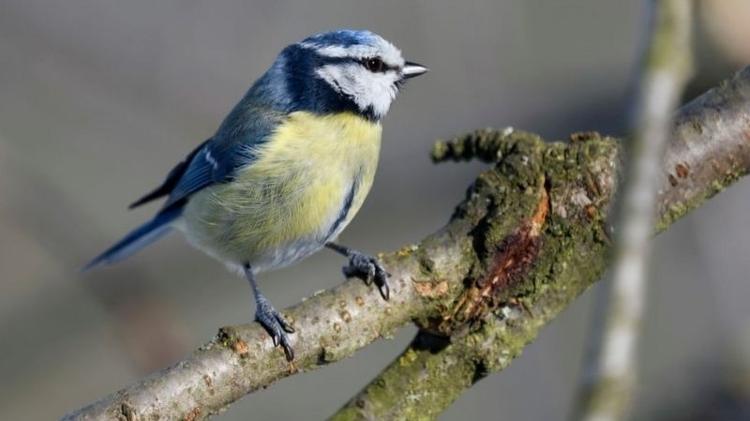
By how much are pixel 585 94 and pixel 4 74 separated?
2.34m

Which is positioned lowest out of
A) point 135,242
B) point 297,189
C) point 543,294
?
point 135,242

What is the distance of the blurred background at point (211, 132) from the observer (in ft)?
8.75

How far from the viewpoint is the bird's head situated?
255 centimetres

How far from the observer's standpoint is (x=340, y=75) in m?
2.55

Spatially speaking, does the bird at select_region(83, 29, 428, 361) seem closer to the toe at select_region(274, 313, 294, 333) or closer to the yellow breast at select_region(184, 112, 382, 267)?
the yellow breast at select_region(184, 112, 382, 267)

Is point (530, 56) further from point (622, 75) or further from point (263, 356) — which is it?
point (263, 356)

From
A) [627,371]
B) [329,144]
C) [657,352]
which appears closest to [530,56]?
[657,352]

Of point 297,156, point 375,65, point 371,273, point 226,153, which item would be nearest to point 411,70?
point 375,65

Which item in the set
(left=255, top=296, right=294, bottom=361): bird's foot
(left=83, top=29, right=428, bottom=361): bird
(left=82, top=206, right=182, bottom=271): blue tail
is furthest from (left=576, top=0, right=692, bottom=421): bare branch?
(left=82, top=206, right=182, bottom=271): blue tail

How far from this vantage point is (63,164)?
192 inches

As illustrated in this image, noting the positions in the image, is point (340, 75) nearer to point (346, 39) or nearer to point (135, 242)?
point (346, 39)

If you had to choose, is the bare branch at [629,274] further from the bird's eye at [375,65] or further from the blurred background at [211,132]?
the bird's eye at [375,65]

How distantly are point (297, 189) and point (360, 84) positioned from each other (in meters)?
0.38

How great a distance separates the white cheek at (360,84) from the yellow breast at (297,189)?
6 centimetres
